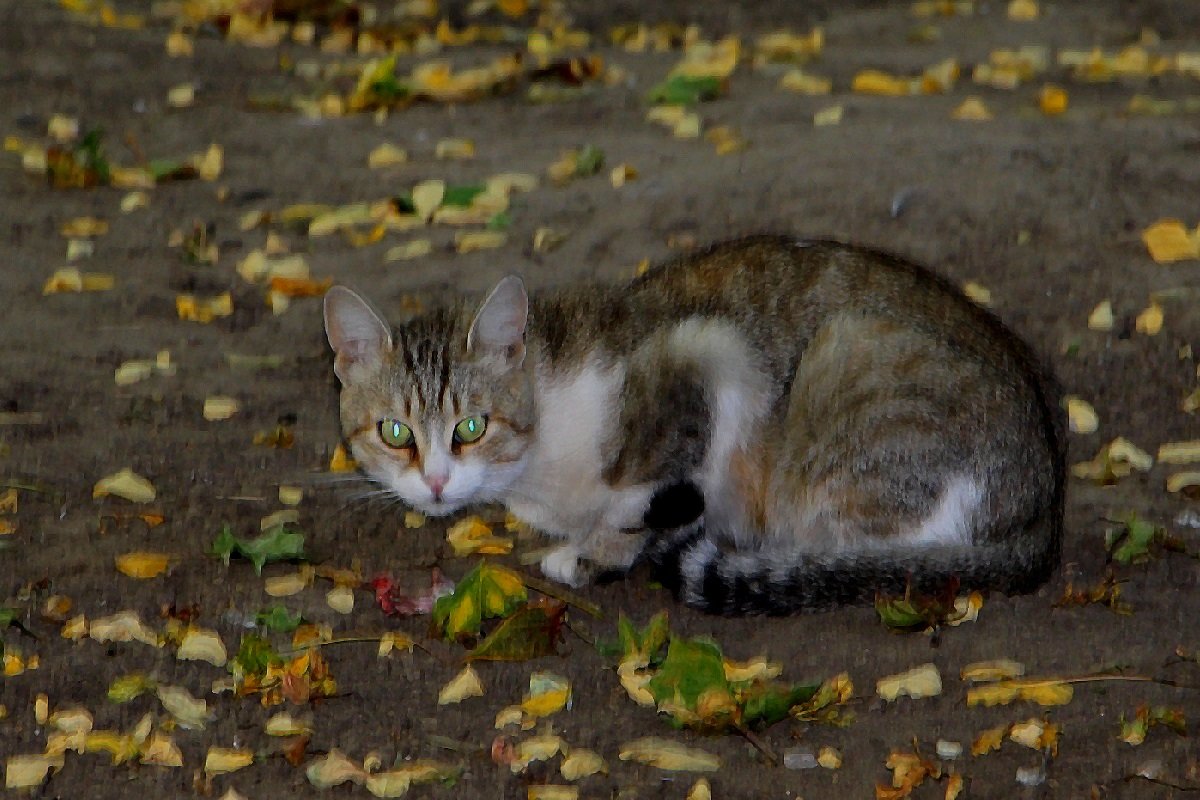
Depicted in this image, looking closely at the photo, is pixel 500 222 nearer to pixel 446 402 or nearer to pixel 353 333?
pixel 353 333

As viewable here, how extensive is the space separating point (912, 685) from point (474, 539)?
1.68m

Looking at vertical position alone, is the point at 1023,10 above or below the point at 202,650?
above

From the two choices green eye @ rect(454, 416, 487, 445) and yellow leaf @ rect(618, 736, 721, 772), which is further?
green eye @ rect(454, 416, 487, 445)

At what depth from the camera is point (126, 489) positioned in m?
5.28

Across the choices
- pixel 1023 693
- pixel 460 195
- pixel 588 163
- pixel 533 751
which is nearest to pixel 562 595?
pixel 533 751

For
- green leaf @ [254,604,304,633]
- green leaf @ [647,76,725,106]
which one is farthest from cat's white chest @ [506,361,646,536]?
green leaf @ [647,76,725,106]

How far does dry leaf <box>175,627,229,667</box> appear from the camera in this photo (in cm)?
430

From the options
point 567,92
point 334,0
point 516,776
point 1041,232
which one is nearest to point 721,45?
point 567,92

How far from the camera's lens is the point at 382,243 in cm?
748

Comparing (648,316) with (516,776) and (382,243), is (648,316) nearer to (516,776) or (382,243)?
(516,776)

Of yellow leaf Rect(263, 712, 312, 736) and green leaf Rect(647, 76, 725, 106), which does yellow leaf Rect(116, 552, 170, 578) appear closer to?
yellow leaf Rect(263, 712, 312, 736)

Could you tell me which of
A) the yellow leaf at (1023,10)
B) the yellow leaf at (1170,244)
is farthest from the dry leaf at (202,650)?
the yellow leaf at (1023,10)

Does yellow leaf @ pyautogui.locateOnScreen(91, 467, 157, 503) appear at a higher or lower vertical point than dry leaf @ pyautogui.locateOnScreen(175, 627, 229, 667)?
lower

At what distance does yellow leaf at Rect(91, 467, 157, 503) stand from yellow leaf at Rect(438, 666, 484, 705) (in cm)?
165
